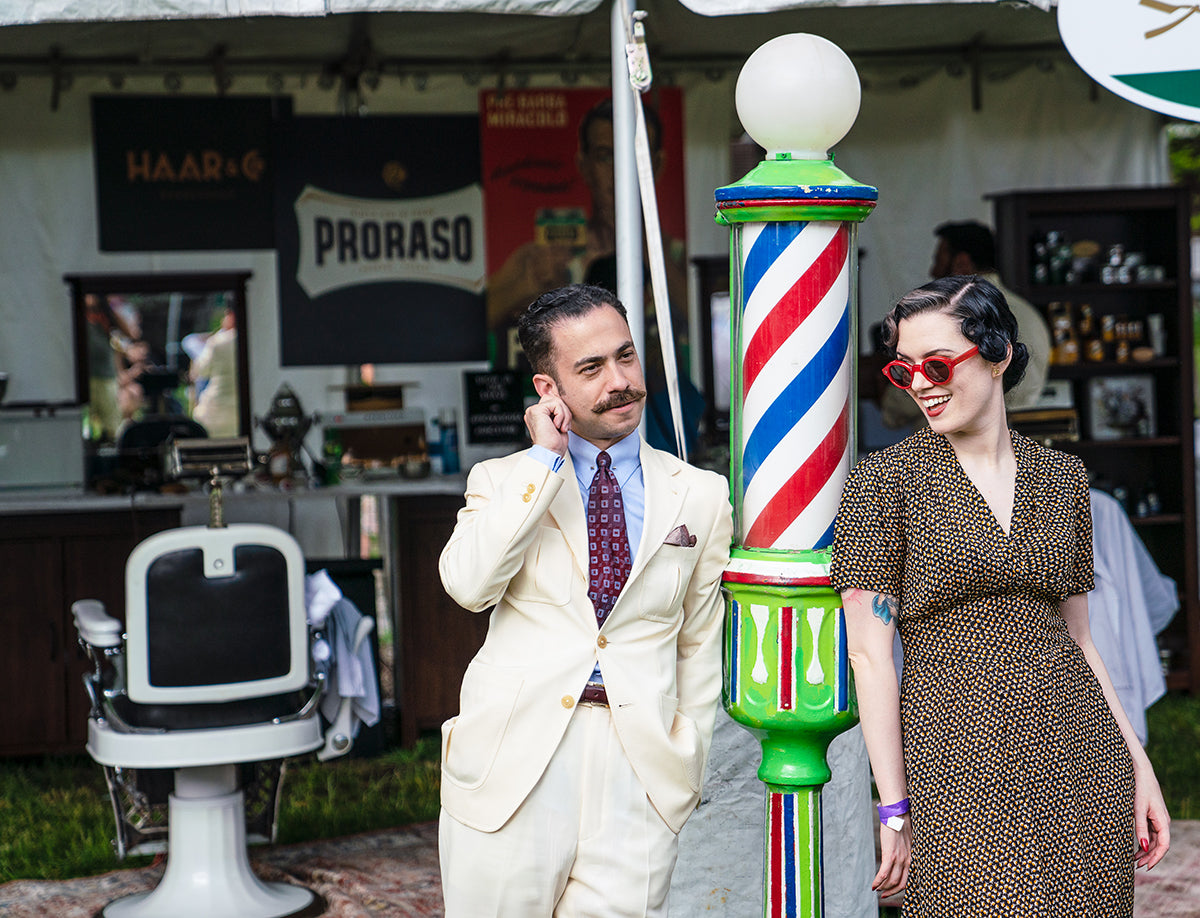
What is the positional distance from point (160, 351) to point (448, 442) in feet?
4.87

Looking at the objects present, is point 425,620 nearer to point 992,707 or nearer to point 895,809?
point 895,809

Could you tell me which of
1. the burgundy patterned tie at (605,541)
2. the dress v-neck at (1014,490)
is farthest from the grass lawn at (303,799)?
the dress v-neck at (1014,490)

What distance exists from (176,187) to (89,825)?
3070mm

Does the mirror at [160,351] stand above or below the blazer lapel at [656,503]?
above

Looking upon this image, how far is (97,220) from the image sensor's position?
6.62m

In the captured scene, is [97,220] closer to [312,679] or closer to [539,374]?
[312,679]

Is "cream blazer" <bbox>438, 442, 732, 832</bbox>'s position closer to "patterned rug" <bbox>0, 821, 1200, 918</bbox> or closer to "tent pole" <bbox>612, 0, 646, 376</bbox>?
"tent pole" <bbox>612, 0, 646, 376</bbox>

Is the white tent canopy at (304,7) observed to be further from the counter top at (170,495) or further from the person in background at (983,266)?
the counter top at (170,495)

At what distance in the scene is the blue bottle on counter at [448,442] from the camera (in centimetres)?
658

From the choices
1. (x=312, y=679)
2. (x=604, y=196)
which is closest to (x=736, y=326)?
(x=312, y=679)

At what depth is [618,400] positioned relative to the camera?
2.30 meters

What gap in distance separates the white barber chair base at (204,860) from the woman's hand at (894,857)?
237 cm

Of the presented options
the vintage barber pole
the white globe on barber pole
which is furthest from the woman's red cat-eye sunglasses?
the white globe on barber pole

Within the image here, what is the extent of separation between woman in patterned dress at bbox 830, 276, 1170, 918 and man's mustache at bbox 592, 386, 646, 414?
1.26 ft
